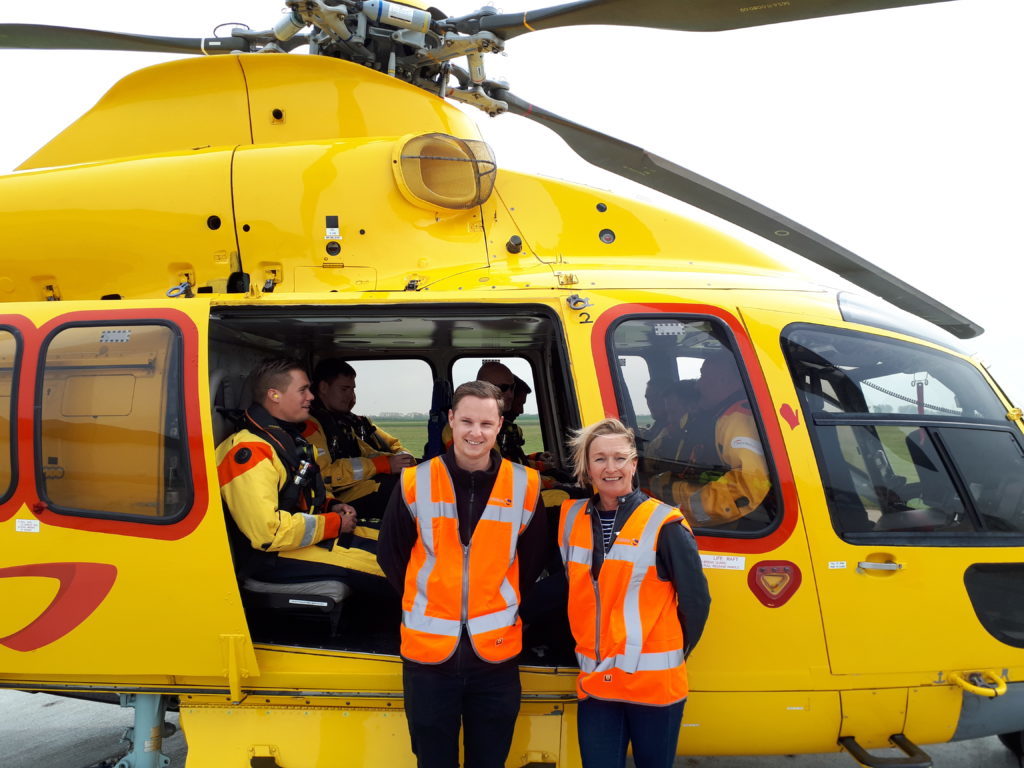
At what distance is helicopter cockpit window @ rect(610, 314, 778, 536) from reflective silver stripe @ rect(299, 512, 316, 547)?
138 cm

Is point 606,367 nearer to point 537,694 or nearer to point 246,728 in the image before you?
point 537,694

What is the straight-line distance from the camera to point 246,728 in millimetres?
2672

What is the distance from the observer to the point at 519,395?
4809mm

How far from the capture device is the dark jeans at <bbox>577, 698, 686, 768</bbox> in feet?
7.09

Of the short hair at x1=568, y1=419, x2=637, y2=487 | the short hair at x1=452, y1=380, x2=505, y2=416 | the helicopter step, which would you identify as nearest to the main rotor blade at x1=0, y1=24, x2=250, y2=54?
the short hair at x1=452, y1=380, x2=505, y2=416

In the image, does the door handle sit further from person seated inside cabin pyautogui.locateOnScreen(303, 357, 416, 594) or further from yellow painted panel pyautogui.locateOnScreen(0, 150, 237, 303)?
yellow painted panel pyautogui.locateOnScreen(0, 150, 237, 303)

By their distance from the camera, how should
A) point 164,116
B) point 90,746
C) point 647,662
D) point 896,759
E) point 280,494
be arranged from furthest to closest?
1. point 164,116
2. point 90,746
3. point 280,494
4. point 896,759
5. point 647,662

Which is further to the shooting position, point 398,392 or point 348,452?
point 398,392

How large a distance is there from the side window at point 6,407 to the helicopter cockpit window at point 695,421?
2.47 m

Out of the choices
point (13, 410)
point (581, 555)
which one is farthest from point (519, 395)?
point (13, 410)

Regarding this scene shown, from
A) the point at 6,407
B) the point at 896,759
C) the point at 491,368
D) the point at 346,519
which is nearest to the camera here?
the point at 896,759

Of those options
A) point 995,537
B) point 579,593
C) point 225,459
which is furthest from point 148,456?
point 995,537

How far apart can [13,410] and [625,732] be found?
267 centimetres

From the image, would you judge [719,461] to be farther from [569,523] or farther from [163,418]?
[163,418]
